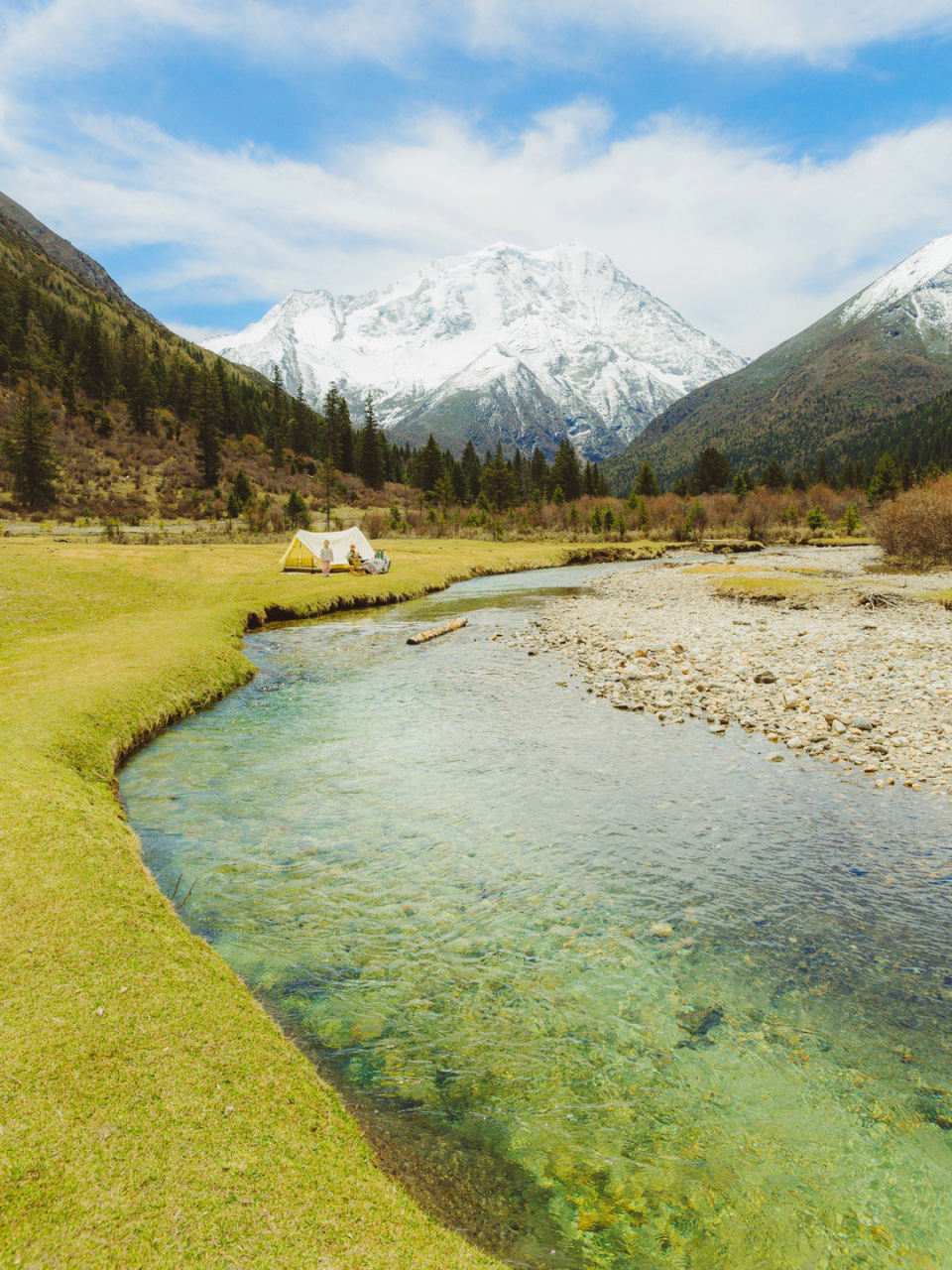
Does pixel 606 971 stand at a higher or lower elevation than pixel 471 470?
lower

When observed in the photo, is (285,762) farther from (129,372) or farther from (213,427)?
(129,372)

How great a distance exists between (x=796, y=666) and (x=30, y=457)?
85928 millimetres

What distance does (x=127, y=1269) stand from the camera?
324 cm

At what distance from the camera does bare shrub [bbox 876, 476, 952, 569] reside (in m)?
46.4

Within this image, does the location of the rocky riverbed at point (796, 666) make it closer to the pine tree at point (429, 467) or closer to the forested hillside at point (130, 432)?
the forested hillside at point (130, 432)

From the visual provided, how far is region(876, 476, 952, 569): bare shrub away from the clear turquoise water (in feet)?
146

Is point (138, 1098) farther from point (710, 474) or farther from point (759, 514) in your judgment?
point (710, 474)

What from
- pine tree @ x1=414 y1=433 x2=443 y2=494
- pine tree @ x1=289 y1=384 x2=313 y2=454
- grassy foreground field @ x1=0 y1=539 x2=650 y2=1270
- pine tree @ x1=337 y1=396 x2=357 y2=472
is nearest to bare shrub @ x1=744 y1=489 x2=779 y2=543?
pine tree @ x1=414 y1=433 x2=443 y2=494

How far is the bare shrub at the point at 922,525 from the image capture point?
4641cm

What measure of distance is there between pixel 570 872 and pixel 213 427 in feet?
374

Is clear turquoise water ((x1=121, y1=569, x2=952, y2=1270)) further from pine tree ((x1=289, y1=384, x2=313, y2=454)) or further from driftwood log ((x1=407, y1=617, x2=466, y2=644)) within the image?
pine tree ((x1=289, y1=384, x2=313, y2=454))

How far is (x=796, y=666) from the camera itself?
19.3 meters

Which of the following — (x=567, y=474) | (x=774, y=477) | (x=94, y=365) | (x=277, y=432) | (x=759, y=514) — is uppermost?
(x=94, y=365)

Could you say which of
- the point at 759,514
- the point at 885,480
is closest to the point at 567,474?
the point at 759,514
